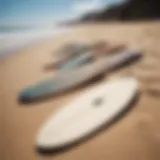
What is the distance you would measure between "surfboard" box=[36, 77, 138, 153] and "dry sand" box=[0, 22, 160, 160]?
0.8 inches

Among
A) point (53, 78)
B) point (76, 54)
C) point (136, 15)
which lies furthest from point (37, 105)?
point (136, 15)

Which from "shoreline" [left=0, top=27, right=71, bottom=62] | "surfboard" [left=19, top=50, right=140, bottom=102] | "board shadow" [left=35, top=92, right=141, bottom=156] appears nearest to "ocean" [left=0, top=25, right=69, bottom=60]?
"shoreline" [left=0, top=27, right=71, bottom=62]

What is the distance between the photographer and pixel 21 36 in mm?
1035

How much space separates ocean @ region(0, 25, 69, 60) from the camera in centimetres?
102

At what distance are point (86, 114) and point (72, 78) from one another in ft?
0.41

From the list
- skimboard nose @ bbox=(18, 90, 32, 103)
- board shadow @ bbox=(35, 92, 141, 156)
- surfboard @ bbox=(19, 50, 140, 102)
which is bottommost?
board shadow @ bbox=(35, 92, 141, 156)

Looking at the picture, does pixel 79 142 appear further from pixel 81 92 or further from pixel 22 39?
pixel 22 39

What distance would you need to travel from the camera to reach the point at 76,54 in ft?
3.34

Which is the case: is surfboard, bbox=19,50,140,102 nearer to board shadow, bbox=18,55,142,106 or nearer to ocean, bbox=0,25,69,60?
board shadow, bbox=18,55,142,106

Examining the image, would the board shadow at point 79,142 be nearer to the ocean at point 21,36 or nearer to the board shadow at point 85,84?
the board shadow at point 85,84

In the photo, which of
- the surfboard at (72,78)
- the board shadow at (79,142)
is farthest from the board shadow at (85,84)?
the board shadow at (79,142)

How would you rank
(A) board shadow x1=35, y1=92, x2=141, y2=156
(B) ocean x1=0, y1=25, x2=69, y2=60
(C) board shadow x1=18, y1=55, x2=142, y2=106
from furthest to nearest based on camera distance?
(B) ocean x1=0, y1=25, x2=69, y2=60 → (C) board shadow x1=18, y1=55, x2=142, y2=106 → (A) board shadow x1=35, y1=92, x2=141, y2=156

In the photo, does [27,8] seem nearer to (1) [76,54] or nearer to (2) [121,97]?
(1) [76,54]

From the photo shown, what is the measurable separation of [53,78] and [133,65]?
220 mm
